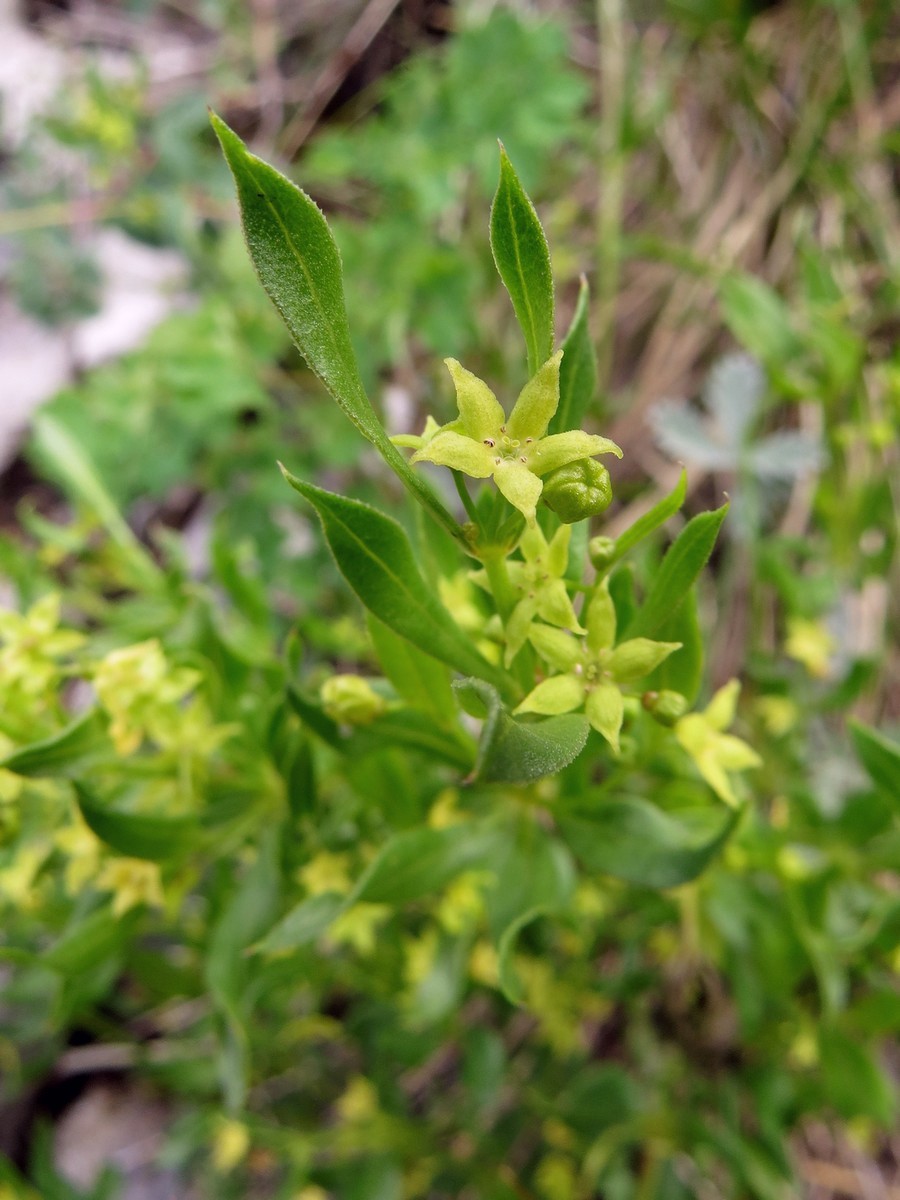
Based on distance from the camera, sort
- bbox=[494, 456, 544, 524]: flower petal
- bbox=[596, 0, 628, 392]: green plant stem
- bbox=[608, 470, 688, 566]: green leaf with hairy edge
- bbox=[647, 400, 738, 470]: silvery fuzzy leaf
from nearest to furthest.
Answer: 1. bbox=[494, 456, 544, 524]: flower petal
2. bbox=[608, 470, 688, 566]: green leaf with hairy edge
3. bbox=[647, 400, 738, 470]: silvery fuzzy leaf
4. bbox=[596, 0, 628, 392]: green plant stem

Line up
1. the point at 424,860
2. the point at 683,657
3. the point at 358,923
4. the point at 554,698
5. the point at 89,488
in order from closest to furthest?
the point at 554,698, the point at 683,657, the point at 424,860, the point at 358,923, the point at 89,488

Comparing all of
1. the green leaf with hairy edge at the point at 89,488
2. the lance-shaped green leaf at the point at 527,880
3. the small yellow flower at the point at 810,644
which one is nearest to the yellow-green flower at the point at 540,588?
the lance-shaped green leaf at the point at 527,880

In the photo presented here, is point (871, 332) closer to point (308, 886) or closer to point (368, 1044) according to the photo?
point (308, 886)

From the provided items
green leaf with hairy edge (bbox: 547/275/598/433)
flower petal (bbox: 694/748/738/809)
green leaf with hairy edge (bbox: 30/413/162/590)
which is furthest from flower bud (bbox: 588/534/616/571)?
green leaf with hairy edge (bbox: 30/413/162/590)

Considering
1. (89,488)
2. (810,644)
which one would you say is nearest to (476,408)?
(89,488)

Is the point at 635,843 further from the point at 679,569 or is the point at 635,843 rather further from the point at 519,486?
the point at 519,486

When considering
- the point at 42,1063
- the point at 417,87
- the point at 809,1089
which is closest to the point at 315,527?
the point at 417,87

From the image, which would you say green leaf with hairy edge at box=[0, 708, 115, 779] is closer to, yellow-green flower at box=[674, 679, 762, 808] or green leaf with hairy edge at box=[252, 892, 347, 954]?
green leaf with hairy edge at box=[252, 892, 347, 954]
